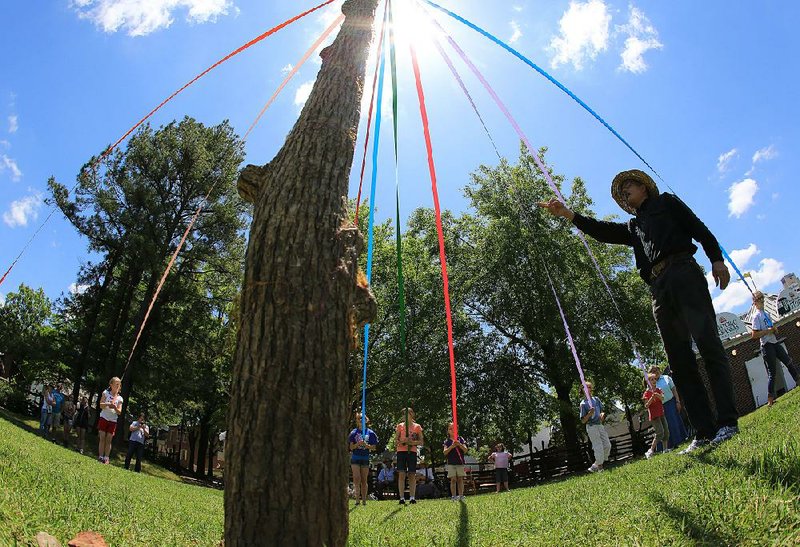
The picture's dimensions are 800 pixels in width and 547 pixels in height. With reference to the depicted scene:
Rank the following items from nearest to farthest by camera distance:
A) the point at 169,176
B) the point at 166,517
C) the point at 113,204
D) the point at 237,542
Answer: the point at 237,542 < the point at 166,517 < the point at 113,204 < the point at 169,176

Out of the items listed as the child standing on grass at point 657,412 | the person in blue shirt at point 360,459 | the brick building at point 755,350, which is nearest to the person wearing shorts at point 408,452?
the person in blue shirt at point 360,459

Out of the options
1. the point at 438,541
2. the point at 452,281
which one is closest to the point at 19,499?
the point at 438,541

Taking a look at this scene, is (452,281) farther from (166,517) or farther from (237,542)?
(237,542)

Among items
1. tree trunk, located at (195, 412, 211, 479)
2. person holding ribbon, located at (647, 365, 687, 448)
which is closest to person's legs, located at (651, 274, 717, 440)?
person holding ribbon, located at (647, 365, 687, 448)

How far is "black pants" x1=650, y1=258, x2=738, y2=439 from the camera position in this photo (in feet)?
12.1

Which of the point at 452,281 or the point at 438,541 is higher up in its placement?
the point at 452,281

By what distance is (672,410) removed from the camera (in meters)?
10.1

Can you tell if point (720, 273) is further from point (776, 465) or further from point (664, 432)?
point (664, 432)

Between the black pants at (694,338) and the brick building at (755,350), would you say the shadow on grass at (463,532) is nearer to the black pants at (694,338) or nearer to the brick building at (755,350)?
the black pants at (694,338)

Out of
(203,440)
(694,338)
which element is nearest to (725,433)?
(694,338)

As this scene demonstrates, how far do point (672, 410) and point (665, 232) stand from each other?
7778mm

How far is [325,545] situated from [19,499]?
2.00 metres

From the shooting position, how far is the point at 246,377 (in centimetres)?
196

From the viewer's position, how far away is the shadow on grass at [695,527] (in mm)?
1704
